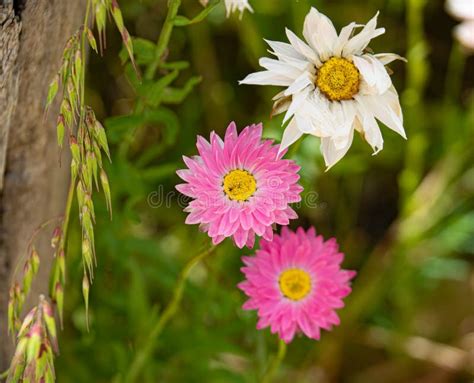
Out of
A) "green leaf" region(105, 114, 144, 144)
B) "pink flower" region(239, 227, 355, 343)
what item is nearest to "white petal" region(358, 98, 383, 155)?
"pink flower" region(239, 227, 355, 343)

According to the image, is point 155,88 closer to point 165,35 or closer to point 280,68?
point 165,35


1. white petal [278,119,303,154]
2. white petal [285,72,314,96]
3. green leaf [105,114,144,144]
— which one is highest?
white petal [285,72,314,96]

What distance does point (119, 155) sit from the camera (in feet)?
2.89

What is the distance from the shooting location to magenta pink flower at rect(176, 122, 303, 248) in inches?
25.1

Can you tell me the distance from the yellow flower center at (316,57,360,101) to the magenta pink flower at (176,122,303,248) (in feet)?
0.21

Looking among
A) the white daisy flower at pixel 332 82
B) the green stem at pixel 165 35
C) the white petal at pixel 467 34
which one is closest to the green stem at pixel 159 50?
the green stem at pixel 165 35

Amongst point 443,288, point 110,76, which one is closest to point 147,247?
point 110,76

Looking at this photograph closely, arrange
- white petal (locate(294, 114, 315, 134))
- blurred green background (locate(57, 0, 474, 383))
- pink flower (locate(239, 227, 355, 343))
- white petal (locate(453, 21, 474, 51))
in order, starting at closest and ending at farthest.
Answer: white petal (locate(294, 114, 315, 134)) < pink flower (locate(239, 227, 355, 343)) < blurred green background (locate(57, 0, 474, 383)) < white petal (locate(453, 21, 474, 51))

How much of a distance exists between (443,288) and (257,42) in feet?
2.02

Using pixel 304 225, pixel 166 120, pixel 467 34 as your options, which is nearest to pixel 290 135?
pixel 166 120

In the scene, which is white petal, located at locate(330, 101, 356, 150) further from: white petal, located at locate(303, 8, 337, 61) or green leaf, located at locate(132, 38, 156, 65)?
green leaf, located at locate(132, 38, 156, 65)

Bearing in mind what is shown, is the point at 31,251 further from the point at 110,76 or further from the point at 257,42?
the point at 110,76

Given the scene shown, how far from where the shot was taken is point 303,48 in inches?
25.2

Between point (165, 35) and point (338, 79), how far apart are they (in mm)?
179
